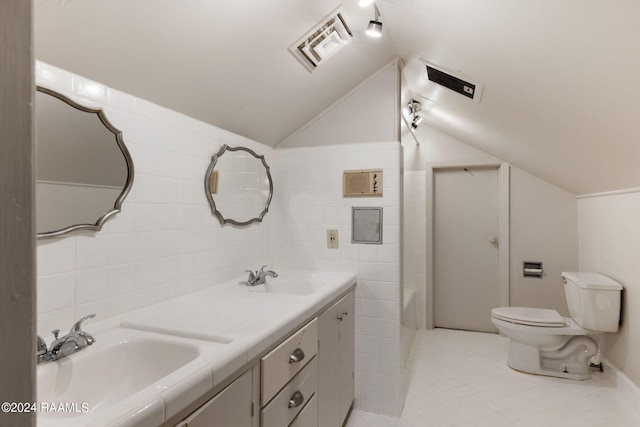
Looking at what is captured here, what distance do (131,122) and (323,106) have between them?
1236 mm

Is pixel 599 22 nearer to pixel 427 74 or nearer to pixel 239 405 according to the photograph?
pixel 427 74

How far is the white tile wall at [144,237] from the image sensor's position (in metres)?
1.08

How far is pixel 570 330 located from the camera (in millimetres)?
2375

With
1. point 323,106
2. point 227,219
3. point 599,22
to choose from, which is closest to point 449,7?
point 599,22

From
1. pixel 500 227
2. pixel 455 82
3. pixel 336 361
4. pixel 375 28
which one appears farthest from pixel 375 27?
pixel 500 227

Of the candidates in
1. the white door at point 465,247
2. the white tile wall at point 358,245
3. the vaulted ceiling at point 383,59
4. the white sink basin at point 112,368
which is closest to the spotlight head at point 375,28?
the vaulted ceiling at point 383,59

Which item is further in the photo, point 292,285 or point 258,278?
point 292,285

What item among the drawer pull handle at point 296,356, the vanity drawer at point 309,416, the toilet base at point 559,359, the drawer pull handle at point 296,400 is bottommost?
the toilet base at point 559,359

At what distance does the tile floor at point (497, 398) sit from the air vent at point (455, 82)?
6.49 feet

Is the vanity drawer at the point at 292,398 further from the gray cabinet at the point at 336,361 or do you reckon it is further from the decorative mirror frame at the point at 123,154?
the decorative mirror frame at the point at 123,154

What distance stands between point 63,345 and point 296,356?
2.47 ft

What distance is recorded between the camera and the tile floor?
6.38 ft

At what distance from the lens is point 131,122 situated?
4.31ft

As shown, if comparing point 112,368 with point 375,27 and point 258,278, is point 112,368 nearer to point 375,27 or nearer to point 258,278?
point 258,278
